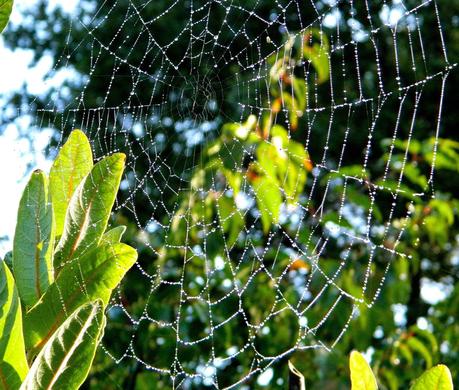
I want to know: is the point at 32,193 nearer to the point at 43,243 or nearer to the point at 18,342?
the point at 43,243

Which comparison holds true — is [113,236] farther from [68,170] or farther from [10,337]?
[10,337]

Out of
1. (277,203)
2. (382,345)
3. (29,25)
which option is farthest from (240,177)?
(29,25)

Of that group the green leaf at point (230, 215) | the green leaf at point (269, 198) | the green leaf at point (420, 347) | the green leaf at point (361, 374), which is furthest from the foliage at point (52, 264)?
the green leaf at point (420, 347)

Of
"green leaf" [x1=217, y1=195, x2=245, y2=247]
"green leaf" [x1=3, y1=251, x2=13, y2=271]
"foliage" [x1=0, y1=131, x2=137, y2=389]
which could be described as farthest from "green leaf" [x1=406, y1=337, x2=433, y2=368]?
"foliage" [x1=0, y1=131, x2=137, y2=389]

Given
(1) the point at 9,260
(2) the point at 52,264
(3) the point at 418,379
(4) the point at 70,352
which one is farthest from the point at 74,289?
(3) the point at 418,379

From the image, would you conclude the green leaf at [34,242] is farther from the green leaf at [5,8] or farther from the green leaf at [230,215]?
the green leaf at [230,215]

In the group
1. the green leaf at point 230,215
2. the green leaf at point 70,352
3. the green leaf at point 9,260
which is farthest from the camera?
the green leaf at point 230,215
